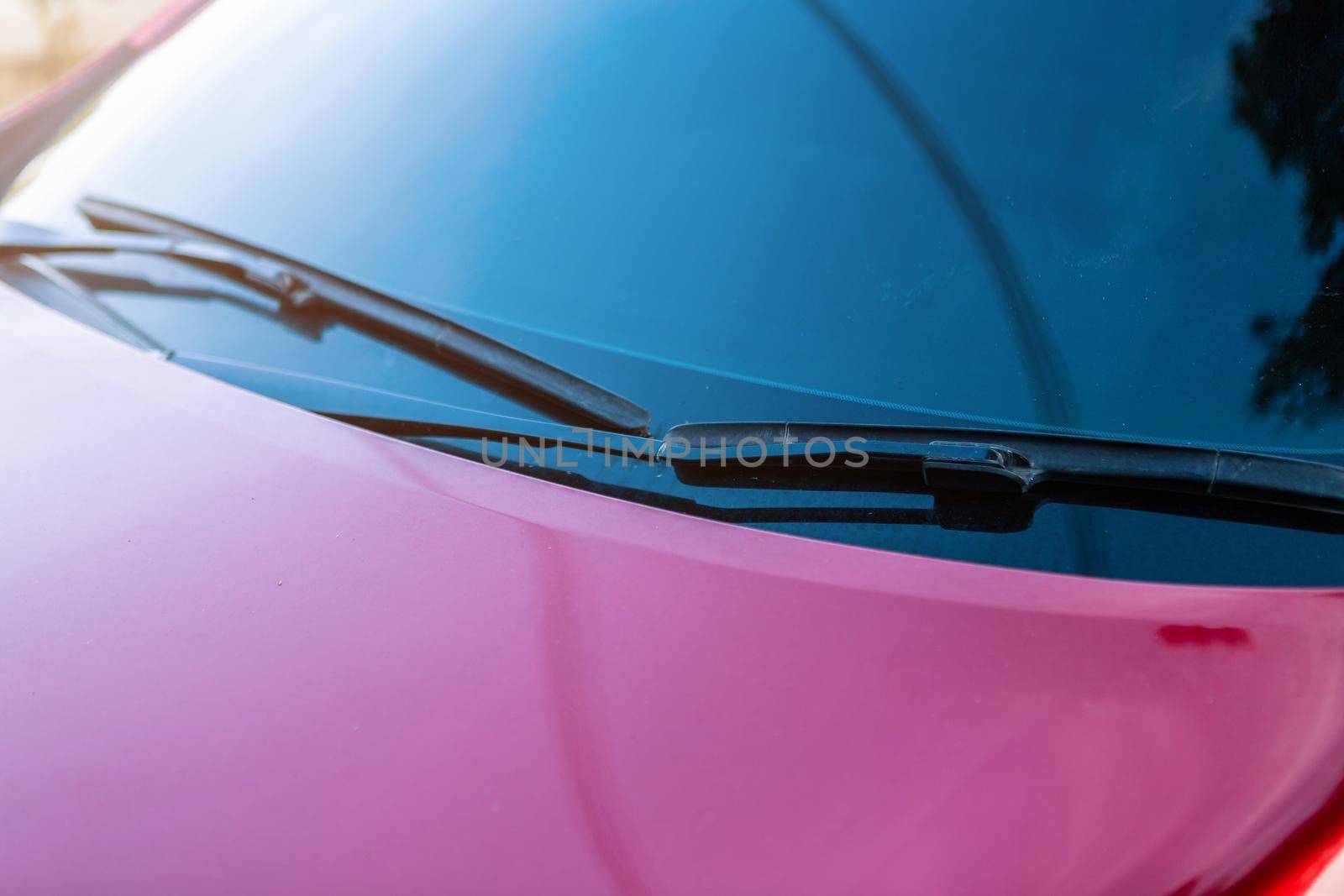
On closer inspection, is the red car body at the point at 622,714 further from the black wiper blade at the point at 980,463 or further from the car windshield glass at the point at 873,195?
the car windshield glass at the point at 873,195

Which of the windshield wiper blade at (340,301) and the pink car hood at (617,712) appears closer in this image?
the pink car hood at (617,712)

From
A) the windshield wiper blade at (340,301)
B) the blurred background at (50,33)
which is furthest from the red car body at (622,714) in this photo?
the blurred background at (50,33)

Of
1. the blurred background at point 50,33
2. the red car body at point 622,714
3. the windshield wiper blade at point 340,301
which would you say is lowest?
the red car body at point 622,714

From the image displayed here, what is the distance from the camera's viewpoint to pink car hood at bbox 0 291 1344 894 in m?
0.76

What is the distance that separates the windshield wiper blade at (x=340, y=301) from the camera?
3.74 feet

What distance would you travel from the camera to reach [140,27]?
2.09 meters

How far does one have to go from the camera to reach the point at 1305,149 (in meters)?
1.04

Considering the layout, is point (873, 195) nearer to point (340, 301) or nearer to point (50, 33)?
point (340, 301)

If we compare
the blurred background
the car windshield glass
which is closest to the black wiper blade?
the car windshield glass

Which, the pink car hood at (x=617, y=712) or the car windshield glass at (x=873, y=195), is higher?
the car windshield glass at (x=873, y=195)

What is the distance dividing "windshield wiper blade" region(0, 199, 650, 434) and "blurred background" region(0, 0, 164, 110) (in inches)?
167

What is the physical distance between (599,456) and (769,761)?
41 centimetres

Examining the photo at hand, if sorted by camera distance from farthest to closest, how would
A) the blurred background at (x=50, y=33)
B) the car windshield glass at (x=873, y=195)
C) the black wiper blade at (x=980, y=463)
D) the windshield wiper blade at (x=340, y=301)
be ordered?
the blurred background at (x=50, y=33), the windshield wiper blade at (x=340, y=301), the car windshield glass at (x=873, y=195), the black wiper blade at (x=980, y=463)

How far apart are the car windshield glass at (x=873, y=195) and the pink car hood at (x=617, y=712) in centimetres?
22
